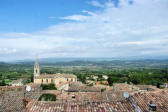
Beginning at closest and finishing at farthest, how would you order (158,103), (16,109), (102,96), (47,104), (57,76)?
1. (158,103)
2. (47,104)
3. (16,109)
4. (102,96)
5. (57,76)

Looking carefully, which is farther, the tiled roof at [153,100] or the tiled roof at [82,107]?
the tiled roof at [82,107]

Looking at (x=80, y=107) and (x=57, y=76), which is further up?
(x=80, y=107)

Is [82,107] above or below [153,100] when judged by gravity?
below

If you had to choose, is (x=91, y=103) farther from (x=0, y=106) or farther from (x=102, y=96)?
(x=102, y=96)

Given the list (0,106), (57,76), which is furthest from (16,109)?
(57,76)

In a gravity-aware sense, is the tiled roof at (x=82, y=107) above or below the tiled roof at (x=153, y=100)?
below

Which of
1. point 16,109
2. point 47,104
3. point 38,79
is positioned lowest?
point 38,79

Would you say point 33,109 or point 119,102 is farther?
point 119,102

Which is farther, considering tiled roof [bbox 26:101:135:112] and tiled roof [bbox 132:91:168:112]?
tiled roof [bbox 26:101:135:112]

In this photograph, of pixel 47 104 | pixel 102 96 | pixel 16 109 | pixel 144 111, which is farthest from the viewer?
pixel 102 96

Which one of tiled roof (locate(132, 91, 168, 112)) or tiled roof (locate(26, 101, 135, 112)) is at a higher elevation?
tiled roof (locate(132, 91, 168, 112))
